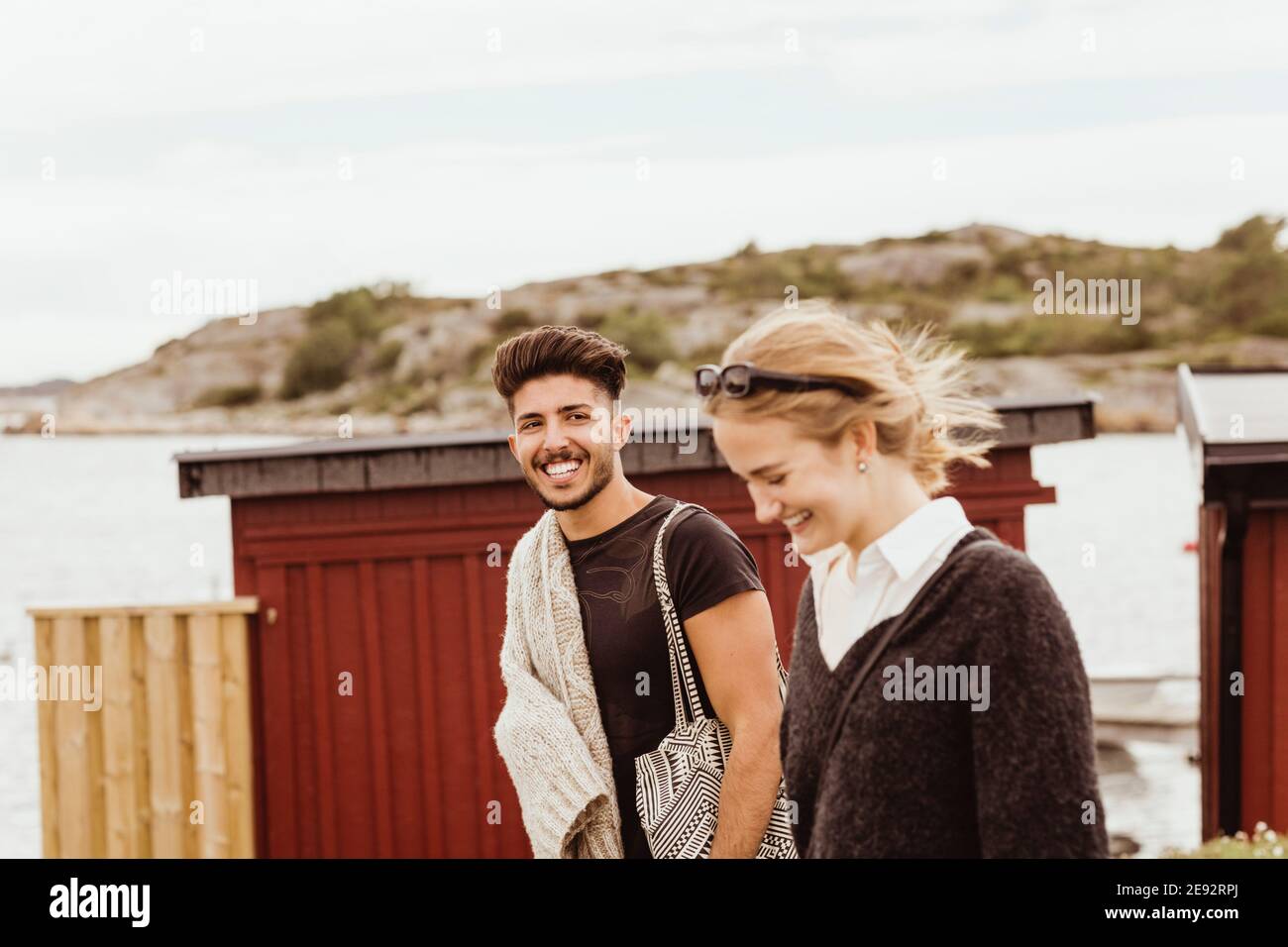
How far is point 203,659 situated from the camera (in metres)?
6.91

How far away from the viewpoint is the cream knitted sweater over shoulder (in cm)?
278

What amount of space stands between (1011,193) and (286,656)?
67078 millimetres

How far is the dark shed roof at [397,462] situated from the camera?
6.66m

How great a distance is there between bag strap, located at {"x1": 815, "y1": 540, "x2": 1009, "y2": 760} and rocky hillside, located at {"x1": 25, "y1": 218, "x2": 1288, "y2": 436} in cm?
5507

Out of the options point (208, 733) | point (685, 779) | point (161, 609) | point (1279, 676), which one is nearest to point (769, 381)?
point (685, 779)

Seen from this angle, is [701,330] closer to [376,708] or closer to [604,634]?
[376,708]

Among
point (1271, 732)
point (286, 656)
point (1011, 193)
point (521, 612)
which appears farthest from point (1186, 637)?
point (1011, 193)

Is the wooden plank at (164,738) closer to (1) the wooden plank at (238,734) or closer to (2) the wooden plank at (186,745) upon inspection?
(2) the wooden plank at (186,745)

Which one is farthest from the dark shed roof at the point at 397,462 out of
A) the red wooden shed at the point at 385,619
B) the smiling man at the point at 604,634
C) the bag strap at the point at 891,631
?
the bag strap at the point at 891,631

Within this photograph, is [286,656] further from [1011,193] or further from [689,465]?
[1011,193]

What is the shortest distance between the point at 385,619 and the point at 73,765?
172 centimetres

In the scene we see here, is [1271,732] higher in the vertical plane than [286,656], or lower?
lower

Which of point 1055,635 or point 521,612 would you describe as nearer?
point 1055,635
